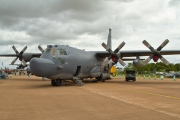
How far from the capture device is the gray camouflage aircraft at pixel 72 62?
20.9 metres

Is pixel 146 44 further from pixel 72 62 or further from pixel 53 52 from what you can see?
pixel 53 52

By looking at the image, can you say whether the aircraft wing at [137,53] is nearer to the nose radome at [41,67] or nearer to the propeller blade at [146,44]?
the propeller blade at [146,44]

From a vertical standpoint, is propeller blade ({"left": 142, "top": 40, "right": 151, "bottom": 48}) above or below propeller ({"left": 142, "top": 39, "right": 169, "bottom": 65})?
above

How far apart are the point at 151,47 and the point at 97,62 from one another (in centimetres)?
799

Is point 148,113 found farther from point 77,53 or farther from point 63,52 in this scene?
point 77,53

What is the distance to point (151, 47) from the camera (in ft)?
99.3

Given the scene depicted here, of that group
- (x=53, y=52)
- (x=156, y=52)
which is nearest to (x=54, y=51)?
(x=53, y=52)

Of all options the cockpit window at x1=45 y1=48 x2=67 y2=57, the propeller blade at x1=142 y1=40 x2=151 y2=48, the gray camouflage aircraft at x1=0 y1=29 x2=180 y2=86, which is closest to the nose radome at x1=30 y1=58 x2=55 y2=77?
the gray camouflage aircraft at x1=0 y1=29 x2=180 y2=86

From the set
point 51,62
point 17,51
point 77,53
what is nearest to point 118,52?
point 77,53

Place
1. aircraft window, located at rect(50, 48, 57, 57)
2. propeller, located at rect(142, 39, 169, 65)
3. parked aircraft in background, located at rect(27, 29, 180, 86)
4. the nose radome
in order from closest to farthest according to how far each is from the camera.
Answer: the nose radome, parked aircraft in background, located at rect(27, 29, 180, 86), aircraft window, located at rect(50, 48, 57, 57), propeller, located at rect(142, 39, 169, 65)

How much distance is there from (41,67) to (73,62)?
5790 millimetres

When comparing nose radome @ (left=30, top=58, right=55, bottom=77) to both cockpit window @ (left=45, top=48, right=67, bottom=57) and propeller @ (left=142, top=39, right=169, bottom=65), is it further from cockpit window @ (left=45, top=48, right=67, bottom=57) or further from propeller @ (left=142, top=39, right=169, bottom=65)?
propeller @ (left=142, top=39, right=169, bottom=65)

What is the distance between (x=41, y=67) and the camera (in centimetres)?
2017

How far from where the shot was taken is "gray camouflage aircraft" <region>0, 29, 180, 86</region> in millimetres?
20925
